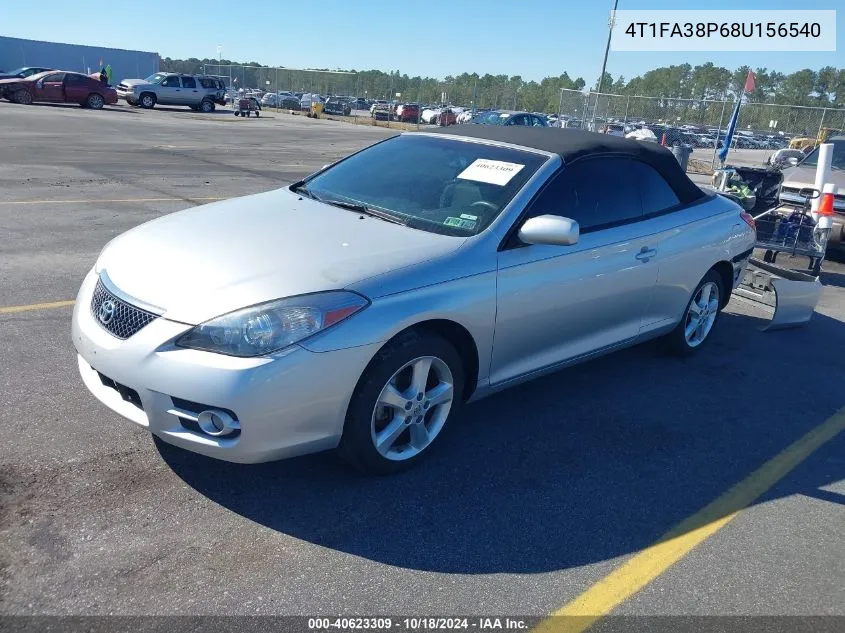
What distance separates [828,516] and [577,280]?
5.79 feet

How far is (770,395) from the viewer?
519 cm

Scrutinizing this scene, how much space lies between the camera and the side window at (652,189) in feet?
16.3

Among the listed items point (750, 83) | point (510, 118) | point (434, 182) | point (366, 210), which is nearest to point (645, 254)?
point (434, 182)

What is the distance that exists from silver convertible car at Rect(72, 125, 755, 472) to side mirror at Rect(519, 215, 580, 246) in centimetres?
1

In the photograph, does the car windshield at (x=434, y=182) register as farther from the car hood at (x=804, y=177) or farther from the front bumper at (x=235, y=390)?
the car hood at (x=804, y=177)

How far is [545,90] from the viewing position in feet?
294

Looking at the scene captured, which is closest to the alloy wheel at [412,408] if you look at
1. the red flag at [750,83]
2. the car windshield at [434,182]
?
the car windshield at [434,182]

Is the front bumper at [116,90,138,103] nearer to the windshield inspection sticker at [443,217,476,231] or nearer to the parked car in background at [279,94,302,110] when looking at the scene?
the parked car in background at [279,94,302,110]

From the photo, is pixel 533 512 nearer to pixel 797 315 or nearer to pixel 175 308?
pixel 175 308

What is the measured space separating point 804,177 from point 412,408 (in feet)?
30.5

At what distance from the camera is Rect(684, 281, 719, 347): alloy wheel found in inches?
220

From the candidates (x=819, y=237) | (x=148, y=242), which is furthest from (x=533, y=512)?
(x=819, y=237)

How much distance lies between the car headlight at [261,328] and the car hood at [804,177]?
9.08m

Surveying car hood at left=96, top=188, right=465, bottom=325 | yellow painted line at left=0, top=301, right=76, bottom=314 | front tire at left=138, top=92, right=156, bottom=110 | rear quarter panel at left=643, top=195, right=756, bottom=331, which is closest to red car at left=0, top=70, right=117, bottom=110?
front tire at left=138, top=92, right=156, bottom=110
